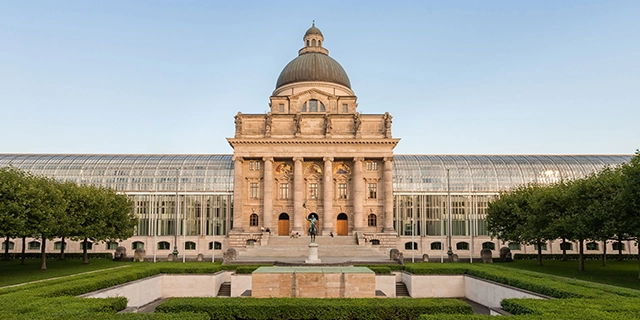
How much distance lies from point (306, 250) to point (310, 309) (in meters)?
41.8

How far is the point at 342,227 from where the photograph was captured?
78.8 metres

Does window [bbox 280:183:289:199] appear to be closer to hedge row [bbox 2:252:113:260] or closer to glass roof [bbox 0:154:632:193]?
glass roof [bbox 0:154:632:193]

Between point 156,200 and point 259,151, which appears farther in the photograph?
point 156,200

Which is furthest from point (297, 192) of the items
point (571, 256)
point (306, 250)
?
point (571, 256)

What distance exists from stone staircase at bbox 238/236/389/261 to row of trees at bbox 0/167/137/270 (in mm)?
17038

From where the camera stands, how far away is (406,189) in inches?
3342

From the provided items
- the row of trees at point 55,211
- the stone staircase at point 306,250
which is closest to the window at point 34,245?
the row of trees at point 55,211

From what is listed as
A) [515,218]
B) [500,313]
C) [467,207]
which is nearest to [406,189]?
[467,207]

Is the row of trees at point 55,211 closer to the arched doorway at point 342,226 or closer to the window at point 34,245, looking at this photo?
the window at point 34,245

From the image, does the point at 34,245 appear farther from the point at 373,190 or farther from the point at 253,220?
the point at 373,190

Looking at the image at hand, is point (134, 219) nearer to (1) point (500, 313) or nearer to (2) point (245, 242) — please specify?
(2) point (245, 242)

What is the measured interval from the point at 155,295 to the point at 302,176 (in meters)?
42.4

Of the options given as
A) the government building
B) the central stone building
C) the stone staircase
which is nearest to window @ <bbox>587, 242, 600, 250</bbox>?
the government building

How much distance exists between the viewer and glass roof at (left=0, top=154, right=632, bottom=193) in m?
84.3
